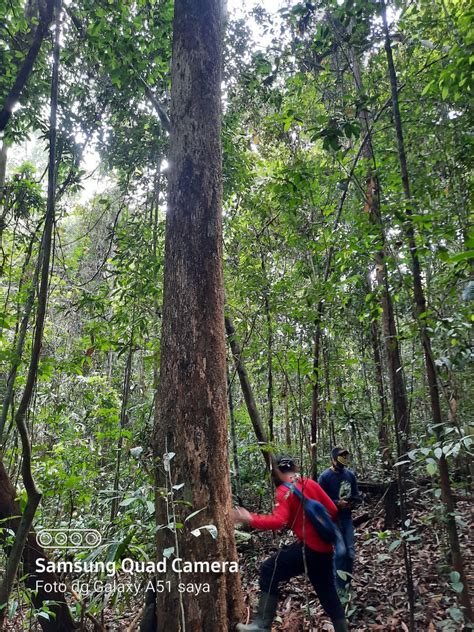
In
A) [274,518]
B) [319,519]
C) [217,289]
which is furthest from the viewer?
[319,519]

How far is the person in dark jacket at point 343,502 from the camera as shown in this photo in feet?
14.2

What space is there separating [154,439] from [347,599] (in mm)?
2851

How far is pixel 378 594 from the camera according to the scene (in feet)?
14.1

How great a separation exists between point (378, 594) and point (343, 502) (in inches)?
35.9

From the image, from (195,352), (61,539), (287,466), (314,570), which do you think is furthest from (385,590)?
(195,352)

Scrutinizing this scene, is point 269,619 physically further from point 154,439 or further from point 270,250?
point 270,250

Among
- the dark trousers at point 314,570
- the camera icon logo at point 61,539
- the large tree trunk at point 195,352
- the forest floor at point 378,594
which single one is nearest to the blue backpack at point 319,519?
the dark trousers at point 314,570

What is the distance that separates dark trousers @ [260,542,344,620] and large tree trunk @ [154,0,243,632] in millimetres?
1079

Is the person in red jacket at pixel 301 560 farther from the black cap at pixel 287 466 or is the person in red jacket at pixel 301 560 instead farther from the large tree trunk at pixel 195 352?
the large tree trunk at pixel 195 352

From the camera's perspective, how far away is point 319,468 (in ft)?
26.5

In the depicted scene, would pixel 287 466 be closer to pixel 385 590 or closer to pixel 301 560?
pixel 301 560

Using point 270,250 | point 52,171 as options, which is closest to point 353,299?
point 270,250

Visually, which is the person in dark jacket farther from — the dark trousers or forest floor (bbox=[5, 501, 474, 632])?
the dark trousers

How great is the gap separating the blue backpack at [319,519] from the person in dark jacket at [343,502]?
68 centimetres
